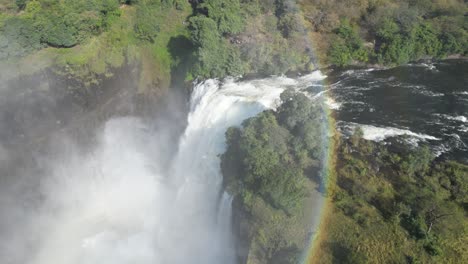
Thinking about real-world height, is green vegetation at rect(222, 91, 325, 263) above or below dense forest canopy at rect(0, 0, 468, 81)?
below

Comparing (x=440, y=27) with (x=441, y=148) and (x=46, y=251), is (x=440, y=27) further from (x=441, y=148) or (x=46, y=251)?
(x=46, y=251)

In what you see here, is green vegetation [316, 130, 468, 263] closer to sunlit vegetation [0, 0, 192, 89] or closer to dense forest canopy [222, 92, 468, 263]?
dense forest canopy [222, 92, 468, 263]

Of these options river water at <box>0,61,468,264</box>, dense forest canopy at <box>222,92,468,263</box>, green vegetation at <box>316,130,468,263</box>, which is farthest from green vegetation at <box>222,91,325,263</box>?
river water at <box>0,61,468,264</box>

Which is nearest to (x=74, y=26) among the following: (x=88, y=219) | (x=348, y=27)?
(x=88, y=219)

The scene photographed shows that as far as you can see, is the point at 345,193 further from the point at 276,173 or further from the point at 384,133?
the point at 384,133

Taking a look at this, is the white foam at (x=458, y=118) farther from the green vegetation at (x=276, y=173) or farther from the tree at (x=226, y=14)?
the tree at (x=226, y=14)

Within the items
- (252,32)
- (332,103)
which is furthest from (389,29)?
(252,32)

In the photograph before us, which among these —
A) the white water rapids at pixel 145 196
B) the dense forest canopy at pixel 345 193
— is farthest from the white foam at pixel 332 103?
the dense forest canopy at pixel 345 193
